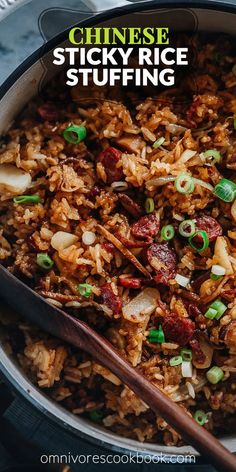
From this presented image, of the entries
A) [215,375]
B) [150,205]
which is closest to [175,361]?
[215,375]

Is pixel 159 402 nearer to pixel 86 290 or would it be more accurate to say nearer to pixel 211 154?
pixel 86 290

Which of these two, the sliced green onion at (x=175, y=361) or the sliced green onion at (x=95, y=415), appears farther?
the sliced green onion at (x=95, y=415)

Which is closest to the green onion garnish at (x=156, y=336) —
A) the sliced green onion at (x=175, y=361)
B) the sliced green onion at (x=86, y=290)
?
the sliced green onion at (x=175, y=361)

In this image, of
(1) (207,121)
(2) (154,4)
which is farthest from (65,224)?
(2) (154,4)

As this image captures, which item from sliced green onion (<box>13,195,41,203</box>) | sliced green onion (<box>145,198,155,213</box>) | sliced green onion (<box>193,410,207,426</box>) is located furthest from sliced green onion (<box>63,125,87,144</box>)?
sliced green onion (<box>193,410,207,426</box>)

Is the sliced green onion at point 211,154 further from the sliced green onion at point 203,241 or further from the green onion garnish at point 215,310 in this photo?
the green onion garnish at point 215,310

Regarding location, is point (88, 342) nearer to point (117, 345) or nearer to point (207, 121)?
point (117, 345)

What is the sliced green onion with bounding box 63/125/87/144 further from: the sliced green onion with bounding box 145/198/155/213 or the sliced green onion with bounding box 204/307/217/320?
the sliced green onion with bounding box 204/307/217/320
